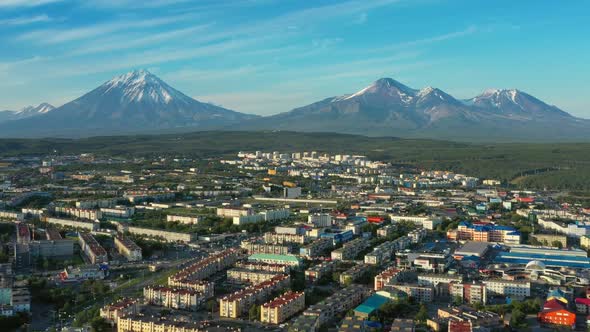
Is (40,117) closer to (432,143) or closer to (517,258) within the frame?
(432,143)

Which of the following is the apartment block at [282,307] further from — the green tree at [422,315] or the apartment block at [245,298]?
the green tree at [422,315]

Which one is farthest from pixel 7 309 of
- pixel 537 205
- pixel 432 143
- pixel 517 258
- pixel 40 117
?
pixel 40 117

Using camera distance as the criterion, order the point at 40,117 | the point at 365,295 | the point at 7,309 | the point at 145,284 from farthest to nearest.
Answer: the point at 40,117, the point at 145,284, the point at 365,295, the point at 7,309

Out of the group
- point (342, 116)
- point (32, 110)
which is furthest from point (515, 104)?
point (32, 110)

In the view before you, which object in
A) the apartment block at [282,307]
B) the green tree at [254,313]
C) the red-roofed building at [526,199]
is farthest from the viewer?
the red-roofed building at [526,199]

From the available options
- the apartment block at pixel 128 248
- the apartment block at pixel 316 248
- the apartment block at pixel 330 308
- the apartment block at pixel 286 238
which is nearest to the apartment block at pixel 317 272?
the apartment block at pixel 330 308

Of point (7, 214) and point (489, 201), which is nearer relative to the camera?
point (7, 214)

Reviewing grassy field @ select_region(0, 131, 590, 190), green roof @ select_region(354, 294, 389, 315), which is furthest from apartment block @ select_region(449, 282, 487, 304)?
grassy field @ select_region(0, 131, 590, 190)
